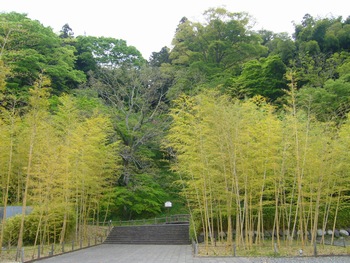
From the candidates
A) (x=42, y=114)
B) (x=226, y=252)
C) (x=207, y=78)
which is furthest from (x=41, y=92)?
(x=207, y=78)

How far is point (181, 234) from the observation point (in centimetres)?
1459

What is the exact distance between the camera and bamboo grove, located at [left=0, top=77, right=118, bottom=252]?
9.09 m

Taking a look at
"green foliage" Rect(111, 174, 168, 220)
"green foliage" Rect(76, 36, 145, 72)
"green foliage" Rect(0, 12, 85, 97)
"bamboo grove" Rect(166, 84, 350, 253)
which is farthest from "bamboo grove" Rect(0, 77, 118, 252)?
"green foliage" Rect(76, 36, 145, 72)

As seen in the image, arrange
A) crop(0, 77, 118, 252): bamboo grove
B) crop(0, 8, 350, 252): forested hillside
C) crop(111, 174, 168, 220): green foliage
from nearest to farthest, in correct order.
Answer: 1. crop(0, 77, 118, 252): bamboo grove
2. crop(0, 8, 350, 252): forested hillside
3. crop(111, 174, 168, 220): green foliage

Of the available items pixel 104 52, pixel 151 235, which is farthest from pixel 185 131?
pixel 104 52

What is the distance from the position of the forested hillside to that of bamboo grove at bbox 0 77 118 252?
6 cm

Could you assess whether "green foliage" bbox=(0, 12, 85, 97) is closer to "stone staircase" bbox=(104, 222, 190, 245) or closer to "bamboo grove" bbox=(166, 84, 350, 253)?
"stone staircase" bbox=(104, 222, 190, 245)

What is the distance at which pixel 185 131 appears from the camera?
1049cm

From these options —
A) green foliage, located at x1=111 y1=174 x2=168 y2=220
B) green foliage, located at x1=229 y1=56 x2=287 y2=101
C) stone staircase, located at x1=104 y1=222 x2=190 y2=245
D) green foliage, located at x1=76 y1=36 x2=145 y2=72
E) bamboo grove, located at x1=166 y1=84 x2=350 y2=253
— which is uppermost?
green foliage, located at x1=76 y1=36 x2=145 y2=72

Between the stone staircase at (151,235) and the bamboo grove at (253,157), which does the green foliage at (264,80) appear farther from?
the bamboo grove at (253,157)

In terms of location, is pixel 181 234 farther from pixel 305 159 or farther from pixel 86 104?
pixel 86 104

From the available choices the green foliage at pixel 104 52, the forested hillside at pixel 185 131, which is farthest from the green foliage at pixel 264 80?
the green foliage at pixel 104 52

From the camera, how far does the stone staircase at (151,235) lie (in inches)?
561

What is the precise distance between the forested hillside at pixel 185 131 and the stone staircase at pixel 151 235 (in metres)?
1.29
